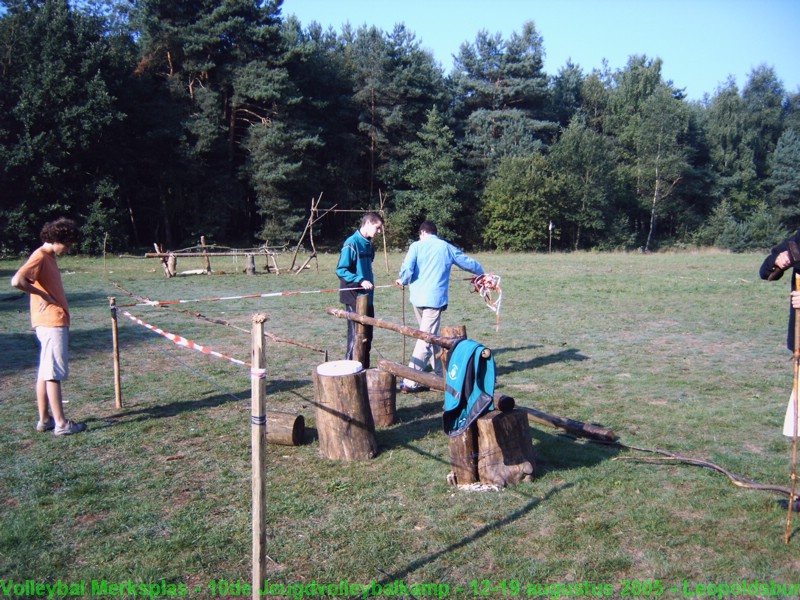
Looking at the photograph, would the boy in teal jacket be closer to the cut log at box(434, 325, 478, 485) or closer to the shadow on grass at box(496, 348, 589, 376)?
the shadow on grass at box(496, 348, 589, 376)

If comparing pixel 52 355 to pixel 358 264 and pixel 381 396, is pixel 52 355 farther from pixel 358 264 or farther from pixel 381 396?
pixel 358 264

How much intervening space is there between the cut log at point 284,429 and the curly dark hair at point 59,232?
7.86 ft

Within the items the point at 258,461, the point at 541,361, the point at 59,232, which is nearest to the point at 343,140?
the point at 541,361

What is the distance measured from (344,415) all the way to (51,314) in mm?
2852

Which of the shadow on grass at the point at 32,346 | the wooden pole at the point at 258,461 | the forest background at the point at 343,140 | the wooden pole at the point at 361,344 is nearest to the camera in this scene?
the wooden pole at the point at 258,461

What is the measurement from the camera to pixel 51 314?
577 centimetres

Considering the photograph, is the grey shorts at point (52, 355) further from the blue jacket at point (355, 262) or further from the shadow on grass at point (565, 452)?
the shadow on grass at point (565, 452)

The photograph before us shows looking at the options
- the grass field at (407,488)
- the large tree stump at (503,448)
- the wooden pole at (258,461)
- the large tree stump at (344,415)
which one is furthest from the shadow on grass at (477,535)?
the large tree stump at (344,415)

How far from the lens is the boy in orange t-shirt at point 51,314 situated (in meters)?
5.69

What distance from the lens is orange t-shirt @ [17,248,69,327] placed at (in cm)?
566

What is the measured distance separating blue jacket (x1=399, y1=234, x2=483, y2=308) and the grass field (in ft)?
3.69

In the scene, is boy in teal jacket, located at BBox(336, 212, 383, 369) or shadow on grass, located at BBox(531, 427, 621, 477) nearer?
shadow on grass, located at BBox(531, 427, 621, 477)

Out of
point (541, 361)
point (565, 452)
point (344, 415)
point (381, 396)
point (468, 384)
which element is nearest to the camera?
point (468, 384)

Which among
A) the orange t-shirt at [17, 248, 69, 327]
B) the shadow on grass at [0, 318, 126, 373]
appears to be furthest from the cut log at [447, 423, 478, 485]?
the shadow on grass at [0, 318, 126, 373]
